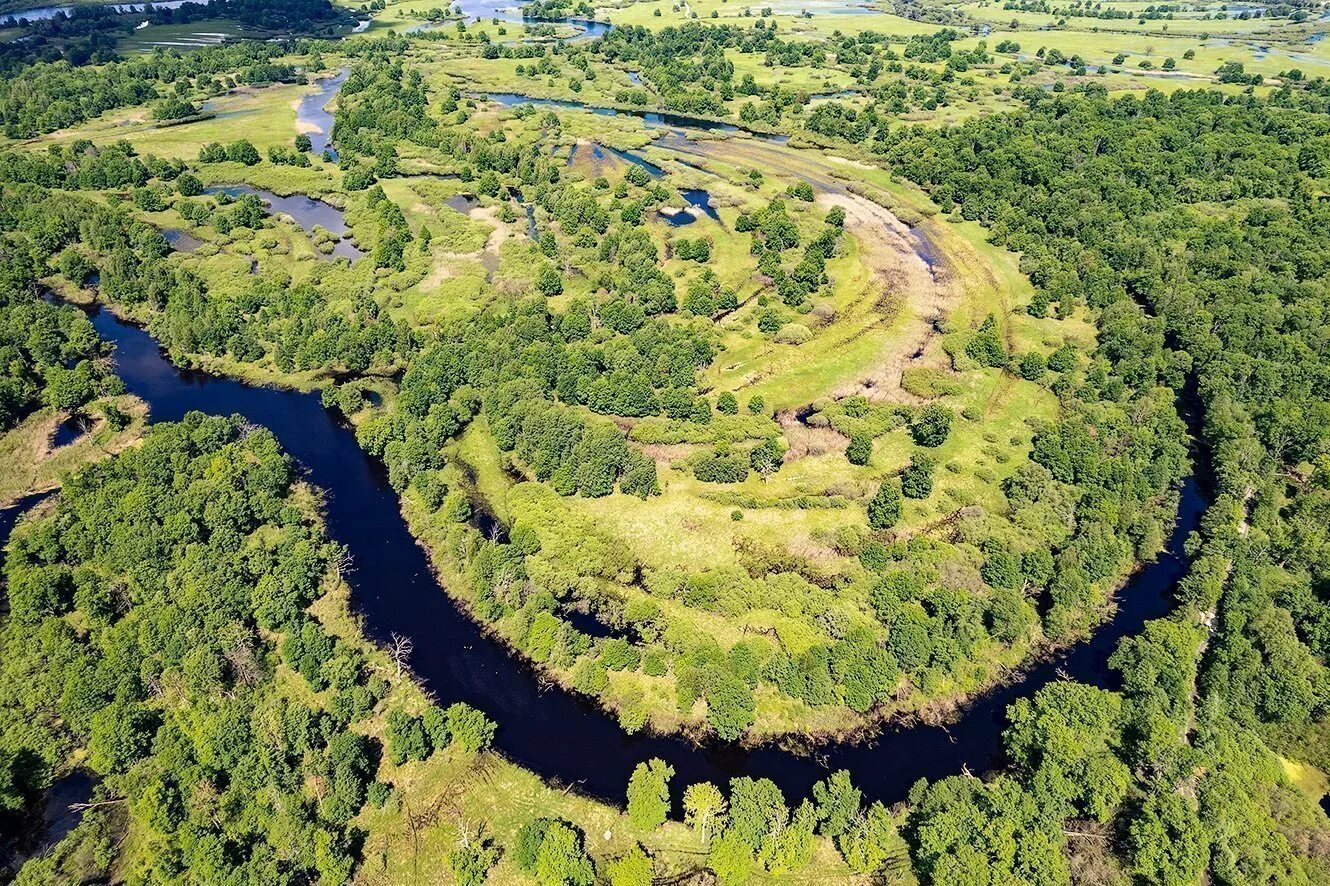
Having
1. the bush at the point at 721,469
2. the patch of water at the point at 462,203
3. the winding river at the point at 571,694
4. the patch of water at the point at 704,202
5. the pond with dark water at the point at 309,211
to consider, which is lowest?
the winding river at the point at 571,694

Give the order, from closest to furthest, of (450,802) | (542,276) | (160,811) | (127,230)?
(160,811) → (450,802) → (542,276) → (127,230)

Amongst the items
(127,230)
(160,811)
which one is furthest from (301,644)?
(127,230)

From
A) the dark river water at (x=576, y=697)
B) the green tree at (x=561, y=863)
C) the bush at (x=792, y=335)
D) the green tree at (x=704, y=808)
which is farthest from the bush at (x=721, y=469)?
the green tree at (x=561, y=863)

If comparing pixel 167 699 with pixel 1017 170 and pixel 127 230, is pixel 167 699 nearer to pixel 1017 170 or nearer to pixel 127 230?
pixel 127 230

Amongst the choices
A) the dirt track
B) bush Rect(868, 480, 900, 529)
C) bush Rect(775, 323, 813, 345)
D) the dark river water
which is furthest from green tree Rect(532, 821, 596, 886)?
bush Rect(775, 323, 813, 345)

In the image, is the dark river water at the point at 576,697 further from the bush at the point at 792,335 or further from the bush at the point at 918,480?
the bush at the point at 792,335

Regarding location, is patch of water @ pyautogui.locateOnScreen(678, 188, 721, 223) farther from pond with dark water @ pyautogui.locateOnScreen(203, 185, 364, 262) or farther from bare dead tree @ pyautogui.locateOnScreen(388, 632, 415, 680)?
bare dead tree @ pyautogui.locateOnScreen(388, 632, 415, 680)
